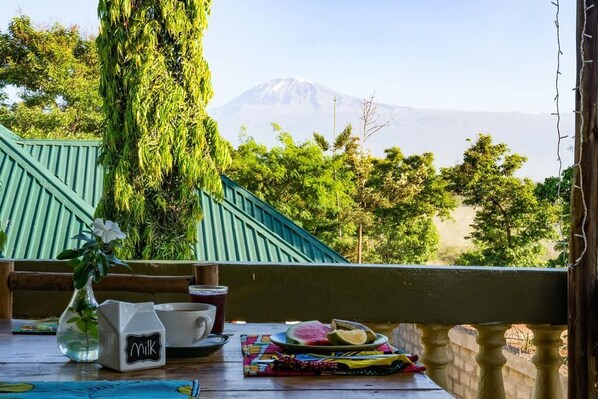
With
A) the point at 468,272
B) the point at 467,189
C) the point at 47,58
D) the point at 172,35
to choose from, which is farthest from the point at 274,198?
the point at 468,272

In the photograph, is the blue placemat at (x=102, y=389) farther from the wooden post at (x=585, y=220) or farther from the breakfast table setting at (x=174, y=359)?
the wooden post at (x=585, y=220)

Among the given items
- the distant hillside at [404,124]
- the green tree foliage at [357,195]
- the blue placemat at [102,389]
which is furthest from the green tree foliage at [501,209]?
the blue placemat at [102,389]

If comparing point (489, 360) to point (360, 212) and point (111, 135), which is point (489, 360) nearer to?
point (111, 135)

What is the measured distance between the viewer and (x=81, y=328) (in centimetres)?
108

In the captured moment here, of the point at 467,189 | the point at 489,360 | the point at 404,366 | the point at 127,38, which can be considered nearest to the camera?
the point at 404,366

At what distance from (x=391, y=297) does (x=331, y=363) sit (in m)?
0.84

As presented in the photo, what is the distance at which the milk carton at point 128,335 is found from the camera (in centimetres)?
102

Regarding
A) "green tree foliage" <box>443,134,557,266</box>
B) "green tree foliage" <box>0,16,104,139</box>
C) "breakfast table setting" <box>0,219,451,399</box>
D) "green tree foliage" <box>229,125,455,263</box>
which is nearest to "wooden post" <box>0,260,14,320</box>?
"breakfast table setting" <box>0,219,451,399</box>

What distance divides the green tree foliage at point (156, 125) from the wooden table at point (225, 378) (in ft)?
18.2

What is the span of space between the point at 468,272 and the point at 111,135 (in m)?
5.27

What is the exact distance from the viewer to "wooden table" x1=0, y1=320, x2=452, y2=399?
0.94 meters

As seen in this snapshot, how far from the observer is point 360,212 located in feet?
49.8

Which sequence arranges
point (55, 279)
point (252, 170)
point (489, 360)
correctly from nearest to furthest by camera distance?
point (55, 279)
point (489, 360)
point (252, 170)

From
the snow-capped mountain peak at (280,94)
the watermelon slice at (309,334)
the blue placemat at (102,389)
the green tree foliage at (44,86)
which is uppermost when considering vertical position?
Result: the snow-capped mountain peak at (280,94)
